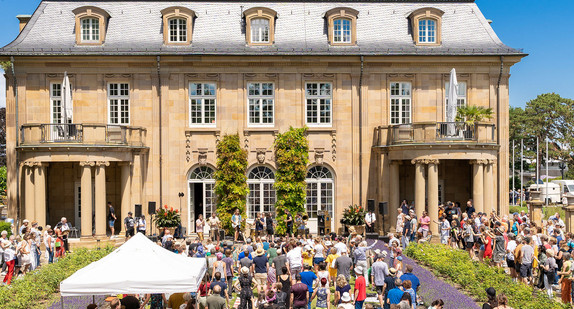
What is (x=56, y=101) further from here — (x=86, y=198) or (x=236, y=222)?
(x=236, y=222)

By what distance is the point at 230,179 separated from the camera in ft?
96.6

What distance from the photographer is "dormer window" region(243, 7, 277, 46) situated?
30.7 m

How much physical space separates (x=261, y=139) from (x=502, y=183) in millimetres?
12728

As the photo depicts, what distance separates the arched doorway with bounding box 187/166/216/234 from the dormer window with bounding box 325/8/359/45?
31.2ft

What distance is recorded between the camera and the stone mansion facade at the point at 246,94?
29797mm

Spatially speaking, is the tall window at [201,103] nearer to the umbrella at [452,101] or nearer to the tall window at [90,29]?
the tall window at [90,29]

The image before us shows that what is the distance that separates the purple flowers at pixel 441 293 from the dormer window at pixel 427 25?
15.8 m

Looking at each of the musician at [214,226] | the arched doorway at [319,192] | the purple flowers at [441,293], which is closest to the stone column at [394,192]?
the arched doorway at [319,192]

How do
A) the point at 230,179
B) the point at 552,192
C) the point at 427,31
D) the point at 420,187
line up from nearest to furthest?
the point at 420,187, the point at 230,179, the point at 427,31, the point at 552,192

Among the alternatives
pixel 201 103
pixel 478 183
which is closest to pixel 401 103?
pixel 478 183

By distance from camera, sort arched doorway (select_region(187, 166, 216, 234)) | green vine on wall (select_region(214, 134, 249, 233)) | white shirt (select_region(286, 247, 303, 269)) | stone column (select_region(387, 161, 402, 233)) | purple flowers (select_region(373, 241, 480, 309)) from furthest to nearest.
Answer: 1. arched doorway (select_region(187, 166, 216, 234))
2. stone column (select_region(387, 161, 402, 233))
3. green vine on wall (select_region(214, 134, 249, 233))
4. white shirt (select_region(286, 247, 303, 269))
5. purple flowers (select_region(373, 241, 480, 309))

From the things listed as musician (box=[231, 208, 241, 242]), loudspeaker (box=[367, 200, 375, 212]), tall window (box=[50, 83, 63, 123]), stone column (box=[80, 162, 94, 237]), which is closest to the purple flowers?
loudspeaker (box=[367, 200, 375, 212])

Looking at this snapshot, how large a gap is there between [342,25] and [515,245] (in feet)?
54.1

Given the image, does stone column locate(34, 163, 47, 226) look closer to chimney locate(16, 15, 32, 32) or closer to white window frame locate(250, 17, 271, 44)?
chimney locate(16, 15, 32, 32)
